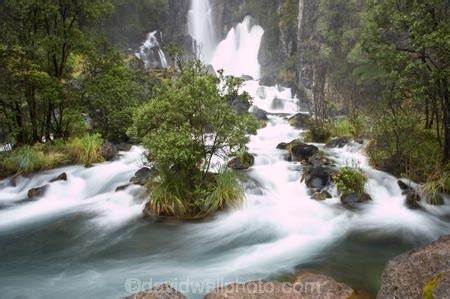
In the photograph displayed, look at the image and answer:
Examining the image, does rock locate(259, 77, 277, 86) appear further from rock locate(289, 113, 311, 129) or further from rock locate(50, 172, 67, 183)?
rock locate(50, 172, 67, 183)

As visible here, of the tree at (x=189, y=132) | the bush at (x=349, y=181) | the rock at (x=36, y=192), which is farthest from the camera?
the rock at (x=36, y=192)

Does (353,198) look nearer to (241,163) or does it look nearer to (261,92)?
(241,163)

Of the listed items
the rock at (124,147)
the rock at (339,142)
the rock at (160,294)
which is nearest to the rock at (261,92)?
the rock at (339,142)

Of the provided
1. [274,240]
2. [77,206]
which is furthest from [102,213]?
[274,240]

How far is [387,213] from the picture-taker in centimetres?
1010

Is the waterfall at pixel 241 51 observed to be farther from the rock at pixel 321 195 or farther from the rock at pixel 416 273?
the rock at pixel 416 273

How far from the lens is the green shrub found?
50.6ft

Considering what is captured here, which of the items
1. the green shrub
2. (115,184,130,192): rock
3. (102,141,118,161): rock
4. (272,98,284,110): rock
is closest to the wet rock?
(102,141,118,161): rock

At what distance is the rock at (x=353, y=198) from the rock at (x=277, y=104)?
22.5 meters

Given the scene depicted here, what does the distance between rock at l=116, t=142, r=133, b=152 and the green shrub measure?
1.37 m

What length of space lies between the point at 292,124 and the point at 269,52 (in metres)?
24.8

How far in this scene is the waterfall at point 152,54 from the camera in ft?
149

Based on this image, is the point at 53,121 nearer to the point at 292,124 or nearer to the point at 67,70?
the point at 67,70

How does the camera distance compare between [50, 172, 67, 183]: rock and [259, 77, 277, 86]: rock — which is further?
[259, 77, 277, 86]: rock
